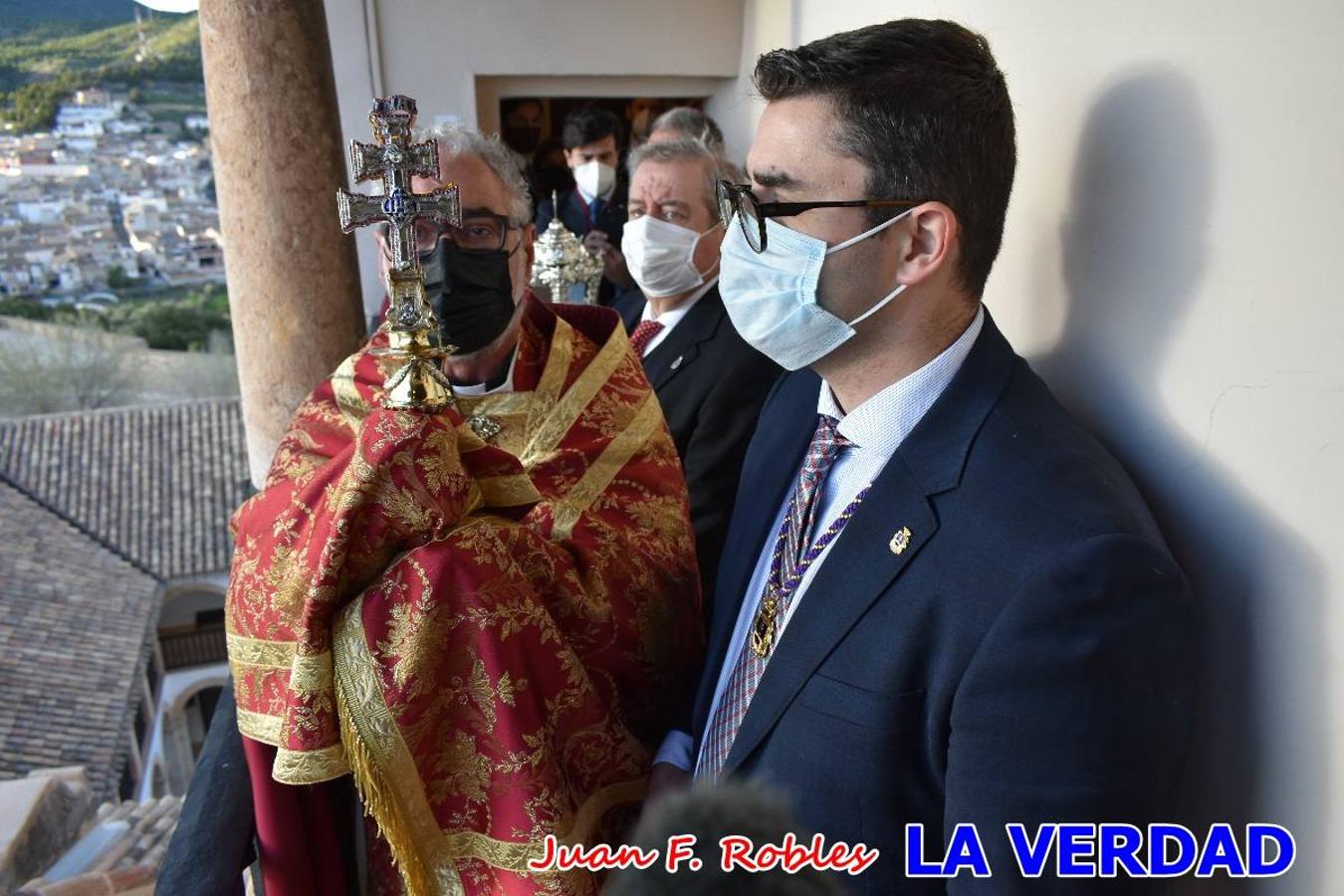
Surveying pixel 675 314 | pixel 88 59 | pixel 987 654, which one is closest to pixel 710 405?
pixel 675 314

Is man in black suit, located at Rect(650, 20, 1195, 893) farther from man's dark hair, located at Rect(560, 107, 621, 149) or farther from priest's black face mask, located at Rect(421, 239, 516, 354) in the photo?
man's dark hair, located at Rect(560, 107, 621, 149)

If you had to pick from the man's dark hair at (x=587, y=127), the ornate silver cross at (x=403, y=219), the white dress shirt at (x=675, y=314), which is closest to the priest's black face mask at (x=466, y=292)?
the ornate silver cross at (x=403, y=219)

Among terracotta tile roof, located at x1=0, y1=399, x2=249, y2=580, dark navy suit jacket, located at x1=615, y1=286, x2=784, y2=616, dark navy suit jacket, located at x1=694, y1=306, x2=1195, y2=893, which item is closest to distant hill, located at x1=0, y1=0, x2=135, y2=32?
terracotta tile roof, located at x1=0, y1=399, x2=249, y2=580

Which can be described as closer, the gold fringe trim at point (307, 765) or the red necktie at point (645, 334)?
the gold fringe trim at point (307, 765)

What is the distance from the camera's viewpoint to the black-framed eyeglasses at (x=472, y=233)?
7.22 ft

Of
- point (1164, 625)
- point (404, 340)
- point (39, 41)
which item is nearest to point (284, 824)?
point (404, 340)

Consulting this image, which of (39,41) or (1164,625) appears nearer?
(1164,625)

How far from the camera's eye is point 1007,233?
2.10 metres

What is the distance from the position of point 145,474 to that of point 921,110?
21.7 meters

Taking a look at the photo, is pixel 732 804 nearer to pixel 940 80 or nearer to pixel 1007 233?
pixel 940 80

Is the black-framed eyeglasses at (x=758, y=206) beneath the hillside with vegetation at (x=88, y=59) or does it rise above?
beneath

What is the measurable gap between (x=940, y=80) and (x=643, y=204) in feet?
6.69

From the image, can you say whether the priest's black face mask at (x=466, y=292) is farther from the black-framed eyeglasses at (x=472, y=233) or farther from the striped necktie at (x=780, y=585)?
the striped necktie at (x=780, y=585)

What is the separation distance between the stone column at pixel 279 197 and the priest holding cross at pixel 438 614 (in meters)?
1.21
